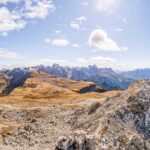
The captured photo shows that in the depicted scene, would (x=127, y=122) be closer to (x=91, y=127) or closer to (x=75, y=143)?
(x=91, y=127)

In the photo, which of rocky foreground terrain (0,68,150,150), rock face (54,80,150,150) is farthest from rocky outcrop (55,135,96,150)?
rock face (54,80,150,150)

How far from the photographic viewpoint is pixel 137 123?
6612 cm

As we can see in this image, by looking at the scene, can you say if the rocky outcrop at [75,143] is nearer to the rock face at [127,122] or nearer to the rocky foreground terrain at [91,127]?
the rocky foreground terrain at [91,127]

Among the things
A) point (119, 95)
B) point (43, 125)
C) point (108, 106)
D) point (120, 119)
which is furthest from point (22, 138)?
point (119, 95)

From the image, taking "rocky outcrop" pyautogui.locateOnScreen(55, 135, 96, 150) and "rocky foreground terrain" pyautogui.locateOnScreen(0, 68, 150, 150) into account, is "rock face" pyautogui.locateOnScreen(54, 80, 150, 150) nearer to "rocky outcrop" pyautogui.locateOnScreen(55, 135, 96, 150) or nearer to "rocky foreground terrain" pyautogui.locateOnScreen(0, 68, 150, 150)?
"rocky foreground terrain" pyautogui.locateOnScreen(0, 68, 150, 150)

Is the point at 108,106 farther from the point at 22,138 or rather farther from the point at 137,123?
the point at 22,138

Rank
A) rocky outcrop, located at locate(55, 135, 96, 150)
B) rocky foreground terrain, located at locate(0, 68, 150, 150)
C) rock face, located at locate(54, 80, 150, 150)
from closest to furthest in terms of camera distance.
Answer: rocky outcrop, located at locate(55, 135, 96, 150) → rocky foreground terrain, located at locate(0, 68, 150, 150) → rock face, located at locate(54, 80, 150, 150)

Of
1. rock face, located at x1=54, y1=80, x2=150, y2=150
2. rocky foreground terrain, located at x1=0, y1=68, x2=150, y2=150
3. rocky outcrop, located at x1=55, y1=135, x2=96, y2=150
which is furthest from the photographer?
rock face, located at x1=54, y1=80, x2=150, y2=150

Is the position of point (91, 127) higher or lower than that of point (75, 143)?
lower

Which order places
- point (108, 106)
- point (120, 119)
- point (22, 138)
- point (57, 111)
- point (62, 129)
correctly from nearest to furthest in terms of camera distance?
point (22, 138) → point (120, 119) → point (62, 129) → point (108, 106) → point (57, 111)

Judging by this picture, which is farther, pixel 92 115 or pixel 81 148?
pixel 92 115

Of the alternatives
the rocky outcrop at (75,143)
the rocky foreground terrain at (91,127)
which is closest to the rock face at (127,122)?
the rocky foreground terrain at (91,127)

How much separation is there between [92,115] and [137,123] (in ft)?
43.6

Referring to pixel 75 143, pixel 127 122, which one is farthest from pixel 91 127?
pixel 75 143
